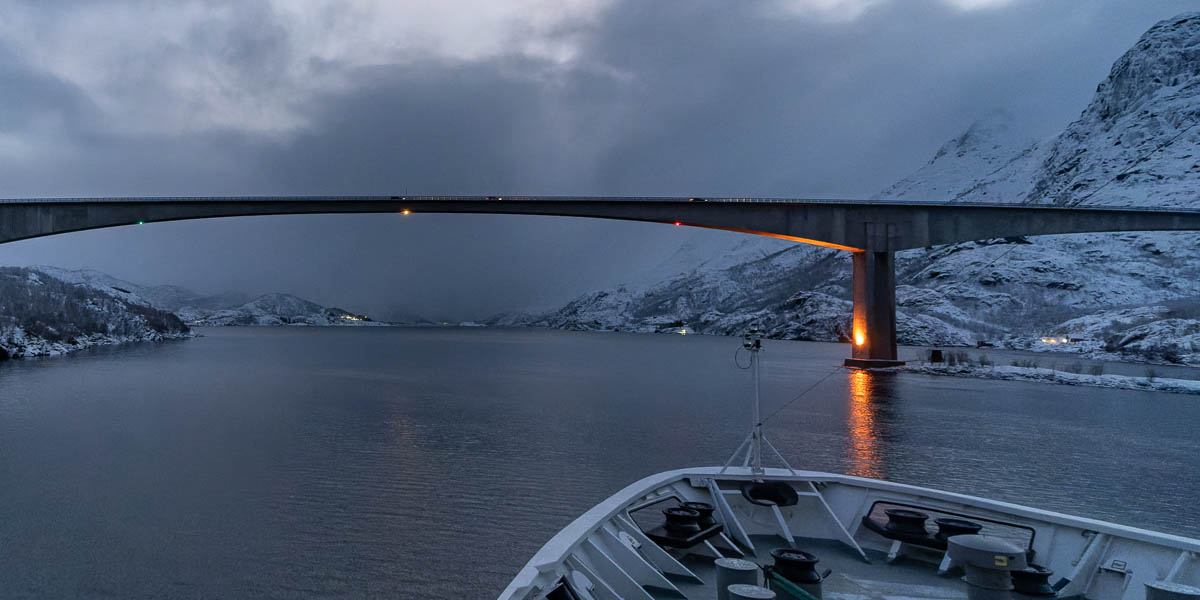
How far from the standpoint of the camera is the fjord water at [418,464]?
1254 cm

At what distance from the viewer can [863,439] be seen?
27.5 meters

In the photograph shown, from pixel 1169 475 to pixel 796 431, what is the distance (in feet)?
41.8

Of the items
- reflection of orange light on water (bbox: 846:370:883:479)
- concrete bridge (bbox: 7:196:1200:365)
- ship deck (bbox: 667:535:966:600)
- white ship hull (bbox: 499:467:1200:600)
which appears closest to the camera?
white ship hull (bbox: 499:467:1200:600)

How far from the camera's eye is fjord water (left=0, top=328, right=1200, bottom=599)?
1254cm

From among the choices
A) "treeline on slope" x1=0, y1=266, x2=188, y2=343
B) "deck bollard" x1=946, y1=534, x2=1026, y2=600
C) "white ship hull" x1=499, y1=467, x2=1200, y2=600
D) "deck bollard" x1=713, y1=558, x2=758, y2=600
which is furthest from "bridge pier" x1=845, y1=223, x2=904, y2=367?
"treeline on slope" x1=0, y1=266, x2=188, y2=343

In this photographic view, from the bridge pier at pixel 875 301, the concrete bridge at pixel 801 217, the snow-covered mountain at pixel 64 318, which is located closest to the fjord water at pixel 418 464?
the bridge pier at pixel 875 301

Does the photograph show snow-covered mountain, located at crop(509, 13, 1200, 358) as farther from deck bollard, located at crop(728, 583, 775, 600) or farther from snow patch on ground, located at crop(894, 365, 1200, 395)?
deck bollard, located at crop(728, 583, 775, 600)

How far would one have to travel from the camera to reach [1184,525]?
601 inches

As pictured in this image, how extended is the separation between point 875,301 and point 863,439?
114 ft

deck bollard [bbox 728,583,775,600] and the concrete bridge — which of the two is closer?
deck bollard [bbox 728,583,775,600]

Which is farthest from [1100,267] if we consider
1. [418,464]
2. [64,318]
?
[64,318]

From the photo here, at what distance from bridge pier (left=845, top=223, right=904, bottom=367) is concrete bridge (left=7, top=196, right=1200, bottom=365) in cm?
9

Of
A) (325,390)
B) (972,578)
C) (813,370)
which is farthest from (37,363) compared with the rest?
(972,578)

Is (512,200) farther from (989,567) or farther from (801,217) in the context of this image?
(989,567)
